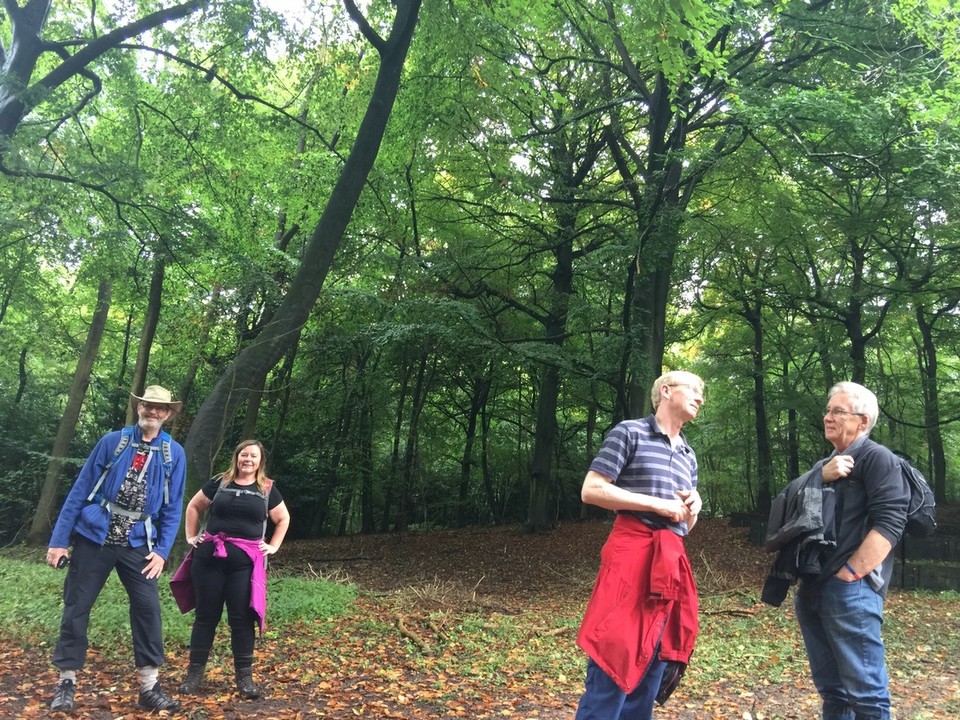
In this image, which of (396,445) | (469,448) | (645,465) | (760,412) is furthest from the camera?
(469,448)

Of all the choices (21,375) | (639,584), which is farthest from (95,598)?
(21,375)

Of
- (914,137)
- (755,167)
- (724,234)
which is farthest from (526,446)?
(914,137)

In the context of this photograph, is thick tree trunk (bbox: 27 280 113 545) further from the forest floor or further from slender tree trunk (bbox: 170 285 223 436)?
the forest floor

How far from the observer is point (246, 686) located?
4.33 m

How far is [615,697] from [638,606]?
354 mm

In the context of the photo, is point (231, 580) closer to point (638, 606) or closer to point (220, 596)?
point (220, 596)

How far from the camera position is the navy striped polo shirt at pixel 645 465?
111 inches

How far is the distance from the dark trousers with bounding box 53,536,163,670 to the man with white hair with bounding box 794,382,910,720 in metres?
3.58

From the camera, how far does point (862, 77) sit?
8719 millimetres

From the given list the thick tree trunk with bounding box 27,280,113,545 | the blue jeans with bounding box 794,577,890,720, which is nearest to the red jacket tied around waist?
the blue jeans with bounding box 794,577,890,720

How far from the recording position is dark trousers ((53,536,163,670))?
153 inches

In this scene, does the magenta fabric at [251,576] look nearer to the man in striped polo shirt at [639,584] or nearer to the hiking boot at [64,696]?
the hiking boot at [64,696]

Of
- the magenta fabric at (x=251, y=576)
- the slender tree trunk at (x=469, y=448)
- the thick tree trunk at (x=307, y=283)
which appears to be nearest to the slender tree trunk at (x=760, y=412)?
the slender tree trunk at (x=469, y=448)

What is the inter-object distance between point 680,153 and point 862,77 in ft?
8.03
